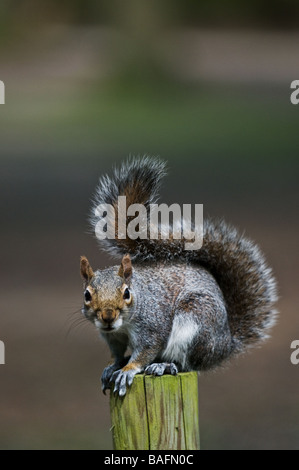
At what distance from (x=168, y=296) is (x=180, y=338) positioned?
4.4 inches

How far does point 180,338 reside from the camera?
2400 millimetres

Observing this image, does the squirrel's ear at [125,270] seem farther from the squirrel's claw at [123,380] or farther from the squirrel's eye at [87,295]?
the squirrel's claw at [123,380]

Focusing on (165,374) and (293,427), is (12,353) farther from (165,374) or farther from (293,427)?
(165,374)

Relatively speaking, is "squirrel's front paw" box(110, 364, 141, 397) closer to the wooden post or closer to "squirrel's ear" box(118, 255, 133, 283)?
the wooden post

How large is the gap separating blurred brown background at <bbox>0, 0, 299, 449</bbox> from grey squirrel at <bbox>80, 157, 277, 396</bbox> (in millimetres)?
220

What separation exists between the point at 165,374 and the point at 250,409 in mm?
2572

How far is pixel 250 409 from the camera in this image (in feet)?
15.6

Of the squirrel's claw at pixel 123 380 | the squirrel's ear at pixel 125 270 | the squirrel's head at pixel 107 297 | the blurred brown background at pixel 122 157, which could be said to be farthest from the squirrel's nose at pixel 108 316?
the blurred brown background at pixel 122 157

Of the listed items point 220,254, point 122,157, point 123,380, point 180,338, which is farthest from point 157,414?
point 122,157

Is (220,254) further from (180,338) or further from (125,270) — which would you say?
(125,270)

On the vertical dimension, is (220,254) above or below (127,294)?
above

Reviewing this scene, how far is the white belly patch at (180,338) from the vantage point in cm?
240

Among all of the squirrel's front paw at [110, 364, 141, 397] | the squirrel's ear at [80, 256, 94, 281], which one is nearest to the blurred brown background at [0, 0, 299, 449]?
the squirrel's front paw at [110, 364, 141, 397]

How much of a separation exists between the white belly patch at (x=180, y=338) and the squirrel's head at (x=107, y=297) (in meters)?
0.29
